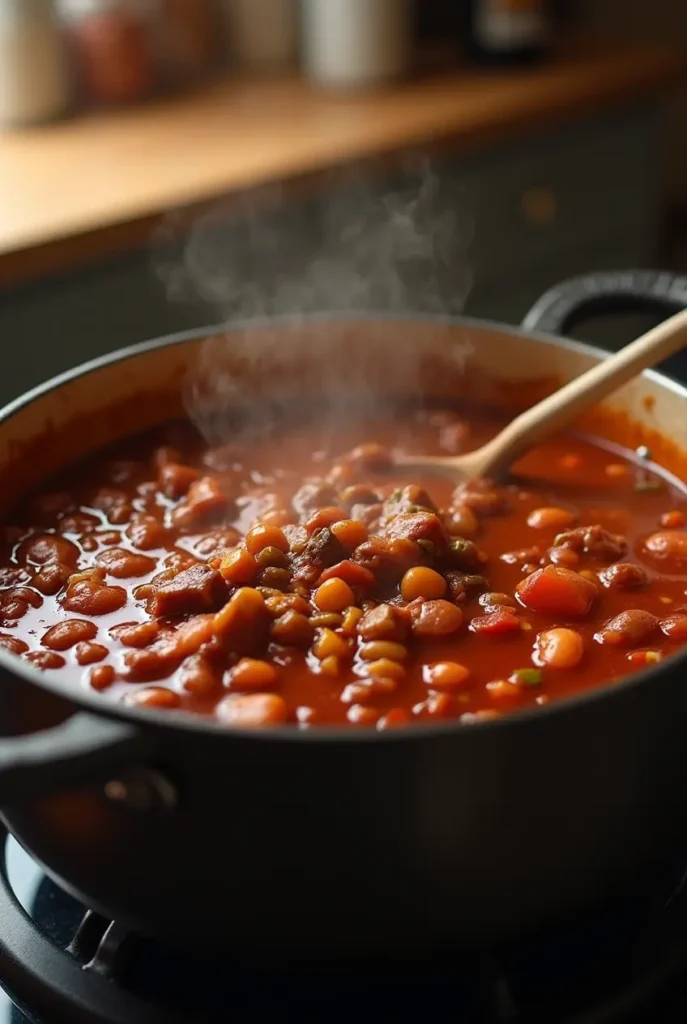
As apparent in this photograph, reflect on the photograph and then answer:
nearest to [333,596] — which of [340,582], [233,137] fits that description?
[340,582]

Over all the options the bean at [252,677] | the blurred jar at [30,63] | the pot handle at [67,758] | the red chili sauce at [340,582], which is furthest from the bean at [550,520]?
the blurred jar at [30,63]

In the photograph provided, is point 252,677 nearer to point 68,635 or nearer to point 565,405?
point 68,635

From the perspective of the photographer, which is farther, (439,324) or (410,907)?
(439,324)

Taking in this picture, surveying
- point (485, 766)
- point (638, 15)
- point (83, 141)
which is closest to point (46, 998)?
point (485, 766)

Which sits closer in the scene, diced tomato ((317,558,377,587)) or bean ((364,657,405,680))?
bean ((364,657,405,680))

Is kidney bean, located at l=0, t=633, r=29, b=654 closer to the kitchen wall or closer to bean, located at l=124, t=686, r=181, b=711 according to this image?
bean, located at l=124, t=686, r=181, b=711

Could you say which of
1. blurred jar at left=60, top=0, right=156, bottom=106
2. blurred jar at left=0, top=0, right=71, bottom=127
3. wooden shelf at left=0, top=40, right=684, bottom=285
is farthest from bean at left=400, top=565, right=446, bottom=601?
blurred jar at left=60, top=0, right=156, bottom=106

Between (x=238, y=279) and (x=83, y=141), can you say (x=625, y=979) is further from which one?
(x=83, y=141)

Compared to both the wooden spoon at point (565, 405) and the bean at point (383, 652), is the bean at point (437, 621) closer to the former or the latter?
the bean at point (383, 652)
